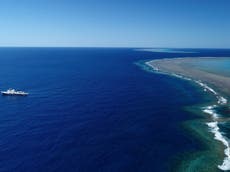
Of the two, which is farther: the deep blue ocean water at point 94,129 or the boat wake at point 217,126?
the boat wake at point 217,126

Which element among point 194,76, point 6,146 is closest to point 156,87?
point 194,76

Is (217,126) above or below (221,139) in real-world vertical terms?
above

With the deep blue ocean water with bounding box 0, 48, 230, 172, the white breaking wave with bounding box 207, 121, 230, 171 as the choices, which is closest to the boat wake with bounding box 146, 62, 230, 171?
the white breaking wave with bounding box 207, 121, 230, 171

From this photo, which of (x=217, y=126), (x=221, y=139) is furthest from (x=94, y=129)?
(x=217, y=126)

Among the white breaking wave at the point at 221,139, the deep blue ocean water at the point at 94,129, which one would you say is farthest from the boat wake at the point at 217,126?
the deep blue ocean water at the point at 94,129

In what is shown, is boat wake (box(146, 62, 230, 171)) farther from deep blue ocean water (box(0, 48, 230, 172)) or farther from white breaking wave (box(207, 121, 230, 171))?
deep blue ocean water (box(0, 48, 230, 172))

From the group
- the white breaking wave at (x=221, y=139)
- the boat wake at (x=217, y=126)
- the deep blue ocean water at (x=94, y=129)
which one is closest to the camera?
the deep blue ocean water at (x=94, y=129)

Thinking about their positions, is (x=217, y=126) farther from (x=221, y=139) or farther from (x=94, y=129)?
(x=94, y=129)

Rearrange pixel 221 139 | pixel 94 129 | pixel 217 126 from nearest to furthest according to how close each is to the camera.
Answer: pixel 221 139 → pixel 94 129 → pixel 217 126

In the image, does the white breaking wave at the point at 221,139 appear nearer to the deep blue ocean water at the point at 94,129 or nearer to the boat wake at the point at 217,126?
the boat wake at the point at 217,126

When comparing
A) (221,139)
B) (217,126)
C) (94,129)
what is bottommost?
(221,139)

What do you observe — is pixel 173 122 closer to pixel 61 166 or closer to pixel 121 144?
pixel 121 144
